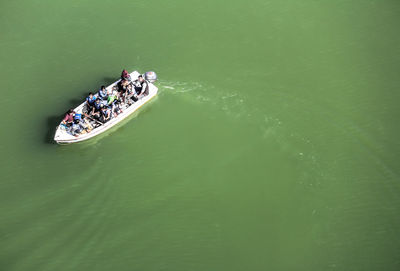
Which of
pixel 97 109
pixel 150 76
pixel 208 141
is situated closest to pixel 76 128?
pixel 97 109

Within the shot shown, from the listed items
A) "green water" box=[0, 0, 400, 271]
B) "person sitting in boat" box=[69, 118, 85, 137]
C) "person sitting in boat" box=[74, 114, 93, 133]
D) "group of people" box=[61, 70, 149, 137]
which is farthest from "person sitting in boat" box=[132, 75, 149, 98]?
"person sitting in boat" box=[69, 118, 85, 137]

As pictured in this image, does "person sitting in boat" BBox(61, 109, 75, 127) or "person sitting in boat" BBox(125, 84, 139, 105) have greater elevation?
"person sitting in boat" BBox(125, 84, 139, 105)

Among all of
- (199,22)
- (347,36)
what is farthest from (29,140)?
(347,36)

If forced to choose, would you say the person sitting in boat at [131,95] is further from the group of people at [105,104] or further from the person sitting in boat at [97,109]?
the person sitting in boat at [97,109]

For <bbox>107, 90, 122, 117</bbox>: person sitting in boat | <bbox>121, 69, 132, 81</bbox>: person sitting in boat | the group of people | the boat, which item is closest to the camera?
the boat

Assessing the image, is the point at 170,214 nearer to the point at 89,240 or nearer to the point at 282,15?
the point at 89,240

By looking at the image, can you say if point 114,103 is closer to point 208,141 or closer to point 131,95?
point 131,95

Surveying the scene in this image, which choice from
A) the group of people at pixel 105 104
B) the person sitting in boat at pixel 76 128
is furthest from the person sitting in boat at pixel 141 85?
the person sitting in boat at pixel 76 128

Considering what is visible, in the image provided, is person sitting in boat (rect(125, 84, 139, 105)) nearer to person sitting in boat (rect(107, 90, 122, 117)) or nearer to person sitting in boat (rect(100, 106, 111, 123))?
person sitting in boat (rect(107, 90, 122, 117))
